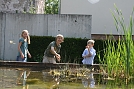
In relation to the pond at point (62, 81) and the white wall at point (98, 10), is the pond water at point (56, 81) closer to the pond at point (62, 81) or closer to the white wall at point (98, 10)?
the pond at point (62, 81)

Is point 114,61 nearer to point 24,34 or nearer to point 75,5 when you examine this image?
point 24,34

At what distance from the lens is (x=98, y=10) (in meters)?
20.8

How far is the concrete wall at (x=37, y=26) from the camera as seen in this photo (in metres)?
15.3

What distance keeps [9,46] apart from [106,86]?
11.1m

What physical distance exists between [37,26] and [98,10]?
6219mm

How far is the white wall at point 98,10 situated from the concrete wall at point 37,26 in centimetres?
506

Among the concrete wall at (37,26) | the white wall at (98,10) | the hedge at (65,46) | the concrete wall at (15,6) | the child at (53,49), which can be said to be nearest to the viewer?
the child at (53,49)

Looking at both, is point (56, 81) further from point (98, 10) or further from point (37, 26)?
point (98, 10)

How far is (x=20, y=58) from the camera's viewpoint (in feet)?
28.3

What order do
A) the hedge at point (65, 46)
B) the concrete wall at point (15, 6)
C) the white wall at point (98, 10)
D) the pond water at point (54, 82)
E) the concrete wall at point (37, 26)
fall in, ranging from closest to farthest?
the pond water at point (54, 82) → the hedge at point (65, 46) → the concrete wall at point (37, 26) → the white wall at point (98, 10) → the concrete wall at point (15, 6)

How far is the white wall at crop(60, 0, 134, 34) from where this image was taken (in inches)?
812

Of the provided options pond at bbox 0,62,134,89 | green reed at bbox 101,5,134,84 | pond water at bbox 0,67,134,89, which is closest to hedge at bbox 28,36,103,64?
pond at bbox 0,62,134,89

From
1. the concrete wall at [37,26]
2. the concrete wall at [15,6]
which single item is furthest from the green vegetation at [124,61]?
the concrete wall at [15,6]

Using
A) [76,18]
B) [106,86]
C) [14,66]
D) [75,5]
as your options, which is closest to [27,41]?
[14,66]
